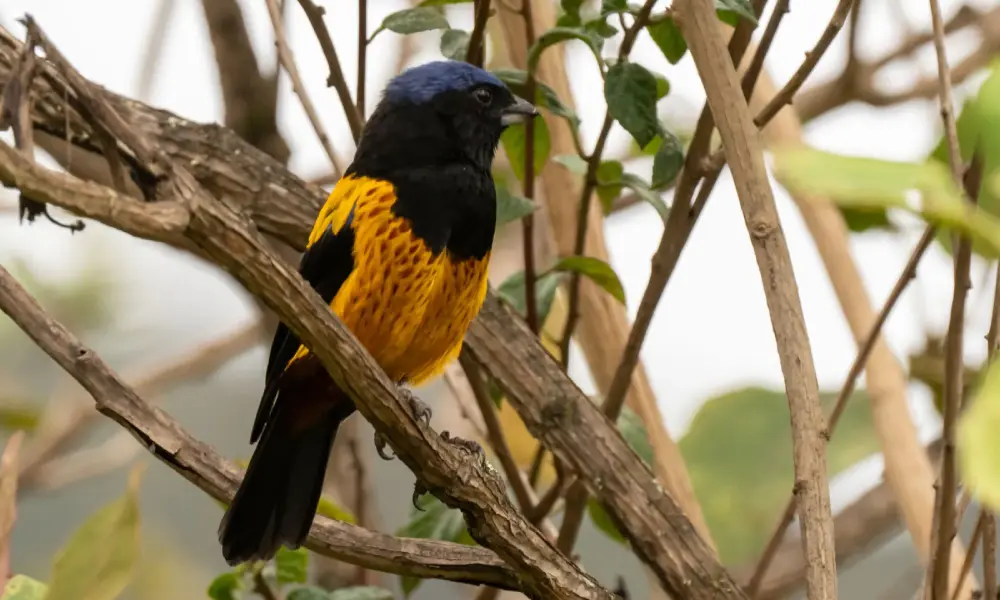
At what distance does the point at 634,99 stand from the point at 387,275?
32 centimetres

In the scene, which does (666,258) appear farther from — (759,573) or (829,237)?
(829,237)

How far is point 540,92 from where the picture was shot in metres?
1.23

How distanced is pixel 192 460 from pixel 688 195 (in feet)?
1.80

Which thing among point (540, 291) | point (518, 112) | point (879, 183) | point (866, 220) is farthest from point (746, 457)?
point (879, 183)

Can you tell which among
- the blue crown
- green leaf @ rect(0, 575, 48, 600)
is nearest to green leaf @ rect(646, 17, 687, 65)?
the blue crown

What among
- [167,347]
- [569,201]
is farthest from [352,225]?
[167,347]

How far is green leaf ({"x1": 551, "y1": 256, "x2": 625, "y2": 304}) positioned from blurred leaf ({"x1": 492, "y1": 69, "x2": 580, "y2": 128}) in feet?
0.50

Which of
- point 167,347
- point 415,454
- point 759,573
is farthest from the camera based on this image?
point 167,347

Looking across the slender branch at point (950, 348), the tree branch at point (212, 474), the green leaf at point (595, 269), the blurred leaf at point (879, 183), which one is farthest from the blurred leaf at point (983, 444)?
the green leaf at point (595, 269)

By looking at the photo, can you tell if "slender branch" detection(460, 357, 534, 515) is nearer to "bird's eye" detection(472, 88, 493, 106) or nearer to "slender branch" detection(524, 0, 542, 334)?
"slender branch" detection(524, 0, 542, 334)

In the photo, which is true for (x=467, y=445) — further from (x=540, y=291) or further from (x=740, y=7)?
(x=740, y=7)

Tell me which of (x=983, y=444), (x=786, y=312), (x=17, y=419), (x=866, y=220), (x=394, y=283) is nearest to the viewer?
(x=983, y=444)

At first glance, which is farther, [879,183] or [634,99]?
[634,99]

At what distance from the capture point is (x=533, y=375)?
1224mm
